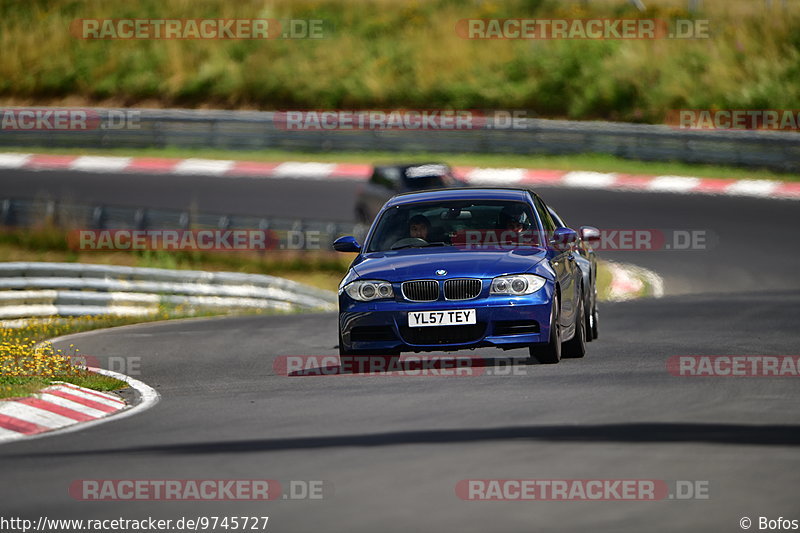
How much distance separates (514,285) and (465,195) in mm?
1381

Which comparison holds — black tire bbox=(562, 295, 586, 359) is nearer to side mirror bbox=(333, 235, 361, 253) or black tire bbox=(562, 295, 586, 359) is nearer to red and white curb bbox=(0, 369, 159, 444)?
side mirror bbox=(333, 235, 361, 253)

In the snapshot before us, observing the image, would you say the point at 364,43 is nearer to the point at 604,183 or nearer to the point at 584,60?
the point at 584,60

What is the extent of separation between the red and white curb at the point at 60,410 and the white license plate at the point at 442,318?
6.80 feet

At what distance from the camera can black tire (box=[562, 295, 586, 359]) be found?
12547 millimetres

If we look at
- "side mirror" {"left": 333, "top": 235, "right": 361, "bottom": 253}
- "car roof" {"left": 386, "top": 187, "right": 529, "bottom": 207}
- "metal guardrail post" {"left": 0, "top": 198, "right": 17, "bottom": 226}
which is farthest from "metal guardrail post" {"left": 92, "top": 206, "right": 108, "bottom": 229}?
"side mirror" {"left": 333, "top": 235, "right": 361, "bottom": 253}

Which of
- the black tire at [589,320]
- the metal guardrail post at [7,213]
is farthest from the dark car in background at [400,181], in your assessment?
the black tire at [589,320]

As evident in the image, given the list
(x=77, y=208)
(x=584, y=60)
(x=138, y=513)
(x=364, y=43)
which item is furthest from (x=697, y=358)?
(x=364, y=43)

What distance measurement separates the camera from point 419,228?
12172 mm

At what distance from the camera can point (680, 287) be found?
2281 cm

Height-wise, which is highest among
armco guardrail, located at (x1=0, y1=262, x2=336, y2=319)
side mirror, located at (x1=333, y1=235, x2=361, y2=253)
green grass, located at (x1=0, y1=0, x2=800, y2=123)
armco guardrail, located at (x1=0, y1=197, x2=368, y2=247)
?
green grass, located at (x1=0, y1=0, x2=800, y2=123)

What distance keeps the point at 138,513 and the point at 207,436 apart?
2.06m

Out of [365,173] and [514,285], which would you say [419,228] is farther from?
[365,173]

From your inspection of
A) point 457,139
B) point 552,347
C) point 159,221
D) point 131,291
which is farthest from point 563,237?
point 457,139

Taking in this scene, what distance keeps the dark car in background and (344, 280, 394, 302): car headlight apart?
46.1ft
